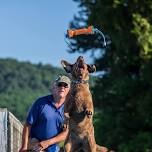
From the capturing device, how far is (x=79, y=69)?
9227 millimetres

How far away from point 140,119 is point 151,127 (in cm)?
124

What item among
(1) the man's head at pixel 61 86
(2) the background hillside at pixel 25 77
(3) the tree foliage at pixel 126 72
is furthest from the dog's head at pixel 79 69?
(2) the background hillside at pixel 25 77

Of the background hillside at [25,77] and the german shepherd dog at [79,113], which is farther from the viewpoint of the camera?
the background hillside at [25,77]

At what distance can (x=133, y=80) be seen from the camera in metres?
41.7

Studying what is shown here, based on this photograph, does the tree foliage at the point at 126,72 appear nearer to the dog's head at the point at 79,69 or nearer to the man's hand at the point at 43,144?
the man's hand at the point at 43,144

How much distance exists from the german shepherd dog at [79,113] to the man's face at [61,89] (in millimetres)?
1227

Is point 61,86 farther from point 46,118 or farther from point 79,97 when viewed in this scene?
point 79,97

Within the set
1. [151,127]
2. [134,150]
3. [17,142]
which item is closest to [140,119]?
[151,127]

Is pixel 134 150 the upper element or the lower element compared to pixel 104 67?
lower

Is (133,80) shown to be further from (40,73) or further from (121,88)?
(40,73)

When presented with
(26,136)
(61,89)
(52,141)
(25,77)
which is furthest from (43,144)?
(25,77)

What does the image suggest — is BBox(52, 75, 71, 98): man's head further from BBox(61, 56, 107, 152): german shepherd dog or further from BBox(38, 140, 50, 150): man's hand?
BBox(61, 56, 107, 152): german shepherd dog

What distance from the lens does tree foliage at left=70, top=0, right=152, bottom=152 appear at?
1515 inches

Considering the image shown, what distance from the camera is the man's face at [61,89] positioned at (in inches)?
417
